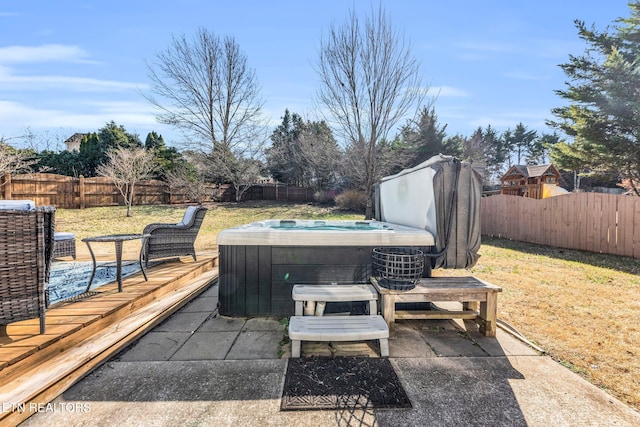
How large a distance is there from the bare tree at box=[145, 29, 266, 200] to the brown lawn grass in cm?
896

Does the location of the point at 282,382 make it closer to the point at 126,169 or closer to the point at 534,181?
the point at 126,169

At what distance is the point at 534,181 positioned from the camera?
17.8m

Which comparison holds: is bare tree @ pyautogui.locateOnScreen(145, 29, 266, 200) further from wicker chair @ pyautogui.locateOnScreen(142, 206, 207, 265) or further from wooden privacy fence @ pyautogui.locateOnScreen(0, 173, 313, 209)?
wicker chair @ pyautogui.locateOnScreen(142, 206, 207, 265)

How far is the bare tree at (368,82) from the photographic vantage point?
9211 millimetres

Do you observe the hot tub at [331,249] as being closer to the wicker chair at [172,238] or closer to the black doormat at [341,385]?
the black doormat at [341,385]

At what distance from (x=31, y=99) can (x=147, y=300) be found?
11514 mm

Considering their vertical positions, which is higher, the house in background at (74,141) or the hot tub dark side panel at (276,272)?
the house in background at (74,141)

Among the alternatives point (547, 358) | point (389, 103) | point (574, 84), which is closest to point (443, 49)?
point (389, 103)

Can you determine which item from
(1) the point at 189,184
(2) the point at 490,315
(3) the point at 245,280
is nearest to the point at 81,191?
(1) the point at 189,184

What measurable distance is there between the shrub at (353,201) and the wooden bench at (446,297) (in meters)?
11.3

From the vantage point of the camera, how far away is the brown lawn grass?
2014mm

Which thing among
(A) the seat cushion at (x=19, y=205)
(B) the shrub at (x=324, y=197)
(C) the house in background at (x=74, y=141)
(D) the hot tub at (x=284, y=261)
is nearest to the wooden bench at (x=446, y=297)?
(D) the hot tub at (x=284, y=261)

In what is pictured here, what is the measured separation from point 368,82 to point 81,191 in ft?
40.7

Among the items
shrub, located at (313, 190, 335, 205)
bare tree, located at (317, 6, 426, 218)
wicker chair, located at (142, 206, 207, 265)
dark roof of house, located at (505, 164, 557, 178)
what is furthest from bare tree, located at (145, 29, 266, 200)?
dark roof of house, located at (505, 164, 557, 178)
